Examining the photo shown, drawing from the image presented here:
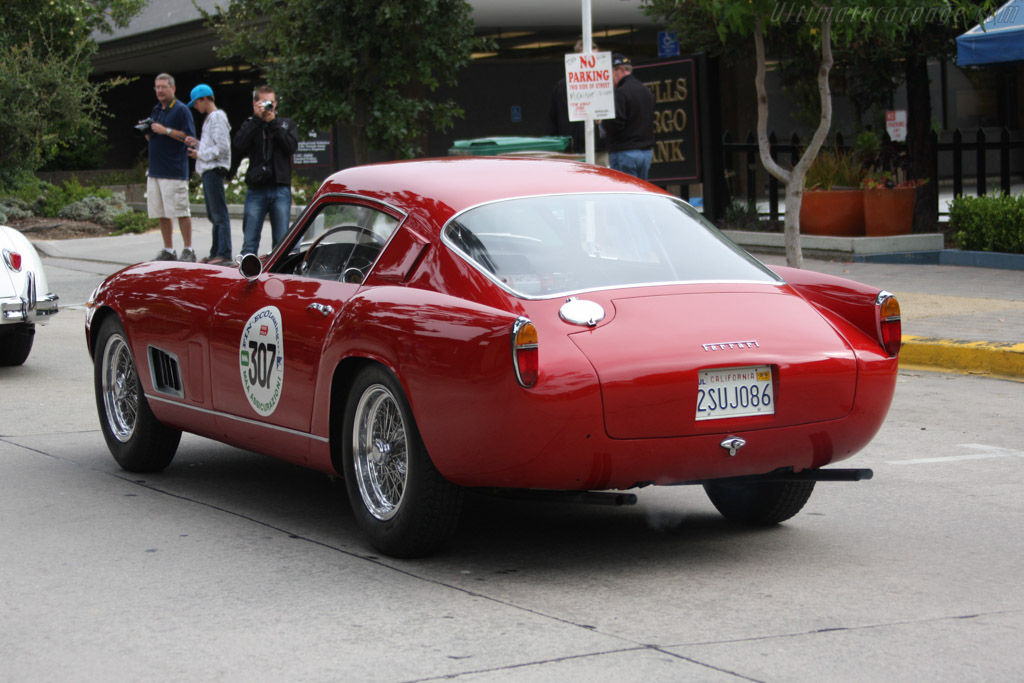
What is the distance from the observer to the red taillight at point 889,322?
→ 5383mm

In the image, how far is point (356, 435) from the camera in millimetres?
5320

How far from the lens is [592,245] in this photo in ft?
18.1

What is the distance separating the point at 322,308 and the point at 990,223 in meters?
11.5

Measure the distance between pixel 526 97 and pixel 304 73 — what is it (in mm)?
17932

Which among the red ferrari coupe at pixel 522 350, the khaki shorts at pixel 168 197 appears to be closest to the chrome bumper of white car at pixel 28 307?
the red ferrari coupe at pixel 522 350

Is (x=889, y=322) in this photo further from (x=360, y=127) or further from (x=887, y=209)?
(x=360, y=127)

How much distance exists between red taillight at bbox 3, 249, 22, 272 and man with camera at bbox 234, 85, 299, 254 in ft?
13.6

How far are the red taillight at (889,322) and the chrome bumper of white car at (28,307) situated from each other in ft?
21.8

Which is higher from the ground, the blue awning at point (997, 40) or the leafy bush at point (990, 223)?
the blue awning at point (997, 40)

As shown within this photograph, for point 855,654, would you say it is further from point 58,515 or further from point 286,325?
point 58,515

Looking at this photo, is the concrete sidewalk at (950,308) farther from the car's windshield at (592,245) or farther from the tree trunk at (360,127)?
the car's windshield at (592,245)

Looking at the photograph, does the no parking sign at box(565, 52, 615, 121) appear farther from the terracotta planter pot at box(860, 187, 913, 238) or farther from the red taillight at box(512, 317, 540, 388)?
the red taillight at box(512, 317, 540, 388)

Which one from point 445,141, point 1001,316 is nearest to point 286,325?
point 1001,316

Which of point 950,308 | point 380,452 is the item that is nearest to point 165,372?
point 380,452
